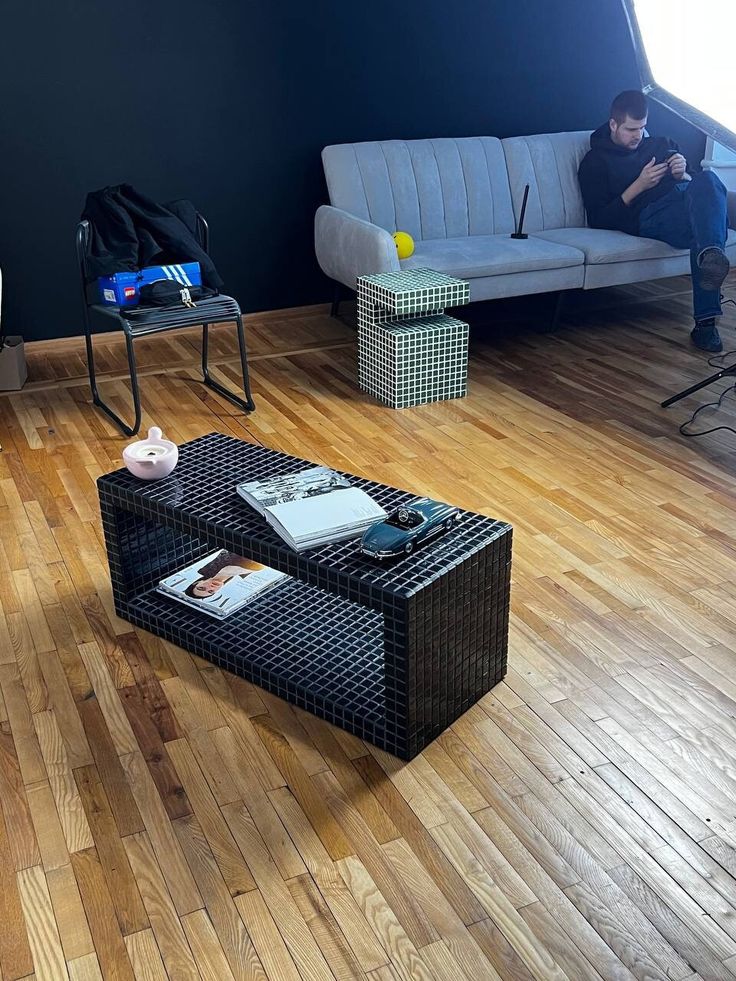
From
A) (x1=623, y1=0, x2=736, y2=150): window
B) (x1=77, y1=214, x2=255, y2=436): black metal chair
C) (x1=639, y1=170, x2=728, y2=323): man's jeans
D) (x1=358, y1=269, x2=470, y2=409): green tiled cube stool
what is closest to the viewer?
(x1=623, y1=0, x2=736, y2=150): window

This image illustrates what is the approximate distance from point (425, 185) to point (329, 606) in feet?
9.94

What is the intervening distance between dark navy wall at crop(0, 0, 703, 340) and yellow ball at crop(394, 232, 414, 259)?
788 millimetres

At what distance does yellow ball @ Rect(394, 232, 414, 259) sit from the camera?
181 inches

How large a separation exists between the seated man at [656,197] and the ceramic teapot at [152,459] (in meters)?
2.79

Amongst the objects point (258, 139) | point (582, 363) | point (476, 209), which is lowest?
point (582, 363)

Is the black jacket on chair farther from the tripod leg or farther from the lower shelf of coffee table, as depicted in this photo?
the tripod leg

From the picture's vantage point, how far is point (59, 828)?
196 centimetres

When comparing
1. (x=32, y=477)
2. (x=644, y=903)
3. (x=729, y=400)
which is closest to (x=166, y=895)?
(x=644, y=903)

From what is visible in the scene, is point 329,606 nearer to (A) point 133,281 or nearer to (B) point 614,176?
(A) point 133,281

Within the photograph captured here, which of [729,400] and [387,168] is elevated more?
[387,168]

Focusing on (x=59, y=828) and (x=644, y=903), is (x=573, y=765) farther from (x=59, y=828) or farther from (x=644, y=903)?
(x=59, y=828)

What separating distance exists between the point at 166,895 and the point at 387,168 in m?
3.93

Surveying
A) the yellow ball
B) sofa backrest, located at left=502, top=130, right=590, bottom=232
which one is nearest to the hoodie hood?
sofa backrest, located at left=502, top=130, right=590, bottom=232

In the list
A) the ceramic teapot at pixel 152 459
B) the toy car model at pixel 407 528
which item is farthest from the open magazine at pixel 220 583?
the toy car model at pixel 407 528
